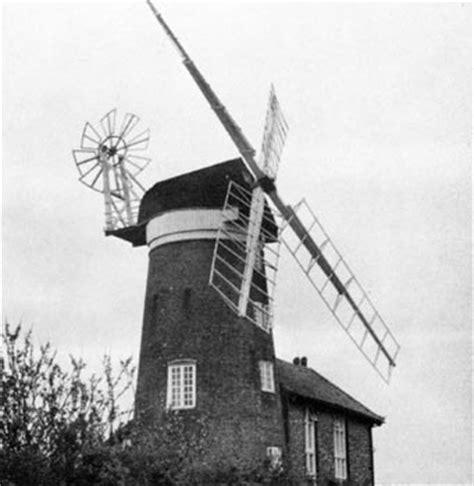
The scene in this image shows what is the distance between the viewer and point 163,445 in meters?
24.3

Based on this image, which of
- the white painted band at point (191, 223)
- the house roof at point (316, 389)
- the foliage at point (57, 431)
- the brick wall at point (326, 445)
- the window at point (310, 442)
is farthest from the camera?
the house roof at point (316, 389)

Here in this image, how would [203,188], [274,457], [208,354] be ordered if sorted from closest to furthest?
[274,457], [208,354], [203,188]

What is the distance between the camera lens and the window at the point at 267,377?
3177 cm

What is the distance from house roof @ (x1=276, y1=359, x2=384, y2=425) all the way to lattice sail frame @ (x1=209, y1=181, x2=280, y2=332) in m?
3.25

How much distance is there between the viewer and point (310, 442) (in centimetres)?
3500

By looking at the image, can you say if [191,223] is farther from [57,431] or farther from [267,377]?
[57,431]

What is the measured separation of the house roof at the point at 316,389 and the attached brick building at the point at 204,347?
108 cm

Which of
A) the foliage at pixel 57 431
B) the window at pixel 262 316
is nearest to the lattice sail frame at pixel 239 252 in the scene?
the window at pixel 262 316

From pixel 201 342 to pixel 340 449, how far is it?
8727 mm

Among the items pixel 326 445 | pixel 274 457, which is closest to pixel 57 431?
pixel 274 457

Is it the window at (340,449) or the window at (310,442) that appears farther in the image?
the window at (340,449)

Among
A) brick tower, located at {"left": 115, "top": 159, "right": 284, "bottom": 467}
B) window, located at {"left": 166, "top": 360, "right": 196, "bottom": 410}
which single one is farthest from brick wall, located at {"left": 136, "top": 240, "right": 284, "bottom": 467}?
window, located at {"left": 166, "top": 360, "right": 196, "bottom": 410}

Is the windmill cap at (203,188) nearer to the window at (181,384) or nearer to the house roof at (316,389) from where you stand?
the window at (181,384)

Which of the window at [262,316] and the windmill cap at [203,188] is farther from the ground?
the windmill cap at [203,188]
